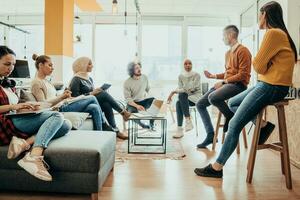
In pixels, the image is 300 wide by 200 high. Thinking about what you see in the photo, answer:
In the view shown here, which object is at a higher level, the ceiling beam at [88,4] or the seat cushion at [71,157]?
the ceiling beam at [88,4]

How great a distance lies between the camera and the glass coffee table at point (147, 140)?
3604 millimetres

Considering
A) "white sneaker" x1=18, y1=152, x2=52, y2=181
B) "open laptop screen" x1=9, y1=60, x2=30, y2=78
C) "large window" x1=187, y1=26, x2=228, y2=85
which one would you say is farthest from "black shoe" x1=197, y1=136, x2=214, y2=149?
"large window" x1=187, y1=26, x2=228, y2=85

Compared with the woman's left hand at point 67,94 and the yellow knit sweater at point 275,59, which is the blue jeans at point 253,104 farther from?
the woman's left hand at point 67,94

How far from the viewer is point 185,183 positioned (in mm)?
2525

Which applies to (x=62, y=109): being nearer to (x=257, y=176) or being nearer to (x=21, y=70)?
(x=21, y=70)

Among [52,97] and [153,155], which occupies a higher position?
[52,97]

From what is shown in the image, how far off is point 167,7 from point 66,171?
20.6 ft

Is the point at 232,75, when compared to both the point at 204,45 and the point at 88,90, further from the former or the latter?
the point at 204,45

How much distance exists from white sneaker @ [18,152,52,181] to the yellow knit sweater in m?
1.66

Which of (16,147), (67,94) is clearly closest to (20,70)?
(67,94)

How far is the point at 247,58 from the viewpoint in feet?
10.9

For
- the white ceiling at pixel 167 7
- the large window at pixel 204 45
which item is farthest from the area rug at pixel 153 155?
the large window at pixel 204 45

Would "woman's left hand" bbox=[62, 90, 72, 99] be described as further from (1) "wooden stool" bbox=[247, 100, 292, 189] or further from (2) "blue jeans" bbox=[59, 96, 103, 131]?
(1) "wooden stool" bbox=[247, 100, 292, 189]

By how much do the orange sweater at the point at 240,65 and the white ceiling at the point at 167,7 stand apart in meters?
3.93
